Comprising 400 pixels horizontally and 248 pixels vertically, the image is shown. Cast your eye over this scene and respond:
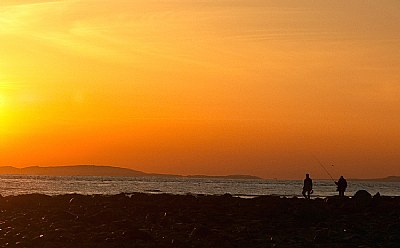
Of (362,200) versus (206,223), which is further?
(362,200)

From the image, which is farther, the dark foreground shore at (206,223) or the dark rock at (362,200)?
the dark rock at (362,200)

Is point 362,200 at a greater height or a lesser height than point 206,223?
greater

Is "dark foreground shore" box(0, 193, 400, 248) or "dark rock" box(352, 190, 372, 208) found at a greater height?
"dark rock" box(352, 190, 372, 208)

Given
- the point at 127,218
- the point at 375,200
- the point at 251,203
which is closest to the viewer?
the point at 127,218

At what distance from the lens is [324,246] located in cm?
1900

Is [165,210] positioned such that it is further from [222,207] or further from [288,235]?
[288,235]

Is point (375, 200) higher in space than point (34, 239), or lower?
higher

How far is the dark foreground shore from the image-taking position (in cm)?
1981

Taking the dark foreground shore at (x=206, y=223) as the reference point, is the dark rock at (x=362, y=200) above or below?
above

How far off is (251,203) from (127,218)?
6194mm

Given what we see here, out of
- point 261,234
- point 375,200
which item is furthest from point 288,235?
point 375,200

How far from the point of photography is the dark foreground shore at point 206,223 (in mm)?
19812

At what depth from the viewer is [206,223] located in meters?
23.7

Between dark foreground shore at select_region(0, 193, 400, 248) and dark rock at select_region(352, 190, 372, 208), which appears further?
dark rock at select_region(352, 190, 372, 208)
